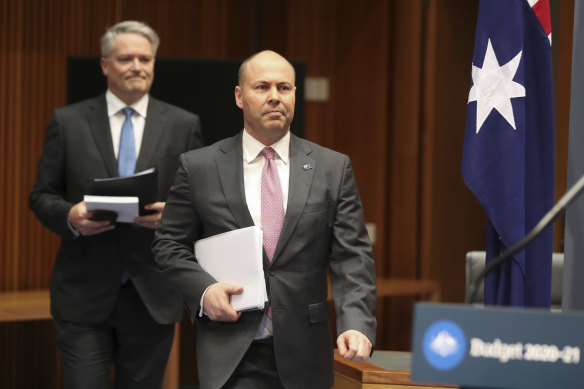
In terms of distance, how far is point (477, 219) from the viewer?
6.36 m

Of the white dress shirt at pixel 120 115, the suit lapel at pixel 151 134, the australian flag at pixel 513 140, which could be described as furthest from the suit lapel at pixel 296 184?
the white dress shirt at pixel 120 115

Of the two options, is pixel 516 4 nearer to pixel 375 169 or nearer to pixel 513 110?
pixel 513 110

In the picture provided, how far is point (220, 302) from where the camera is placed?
8.16 feet

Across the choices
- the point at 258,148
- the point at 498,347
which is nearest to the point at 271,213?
the point at 258,148

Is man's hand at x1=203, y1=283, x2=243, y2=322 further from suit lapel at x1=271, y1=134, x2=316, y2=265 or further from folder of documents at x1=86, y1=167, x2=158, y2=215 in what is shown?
folder of documents at x1=86, y1=167, x2=158, y2=215

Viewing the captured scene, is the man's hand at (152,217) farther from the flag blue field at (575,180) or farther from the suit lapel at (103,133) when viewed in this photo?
the flag blue field at (575,180)

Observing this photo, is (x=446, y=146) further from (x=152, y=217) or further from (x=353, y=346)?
(x=353, y=346)

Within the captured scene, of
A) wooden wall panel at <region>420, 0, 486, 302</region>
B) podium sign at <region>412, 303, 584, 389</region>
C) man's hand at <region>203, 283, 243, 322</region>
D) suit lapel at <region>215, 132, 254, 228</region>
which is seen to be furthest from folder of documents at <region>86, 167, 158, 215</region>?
wooden wall panel at <region>420, 0, 486, 302</region>

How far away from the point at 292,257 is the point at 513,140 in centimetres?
85

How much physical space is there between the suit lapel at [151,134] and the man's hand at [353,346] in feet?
4.60

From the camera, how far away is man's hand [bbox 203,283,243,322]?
248 centimetres

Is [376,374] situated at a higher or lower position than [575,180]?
lower

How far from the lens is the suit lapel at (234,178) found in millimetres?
2627

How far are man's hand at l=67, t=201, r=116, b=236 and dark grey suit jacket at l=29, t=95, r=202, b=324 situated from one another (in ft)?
0.22
